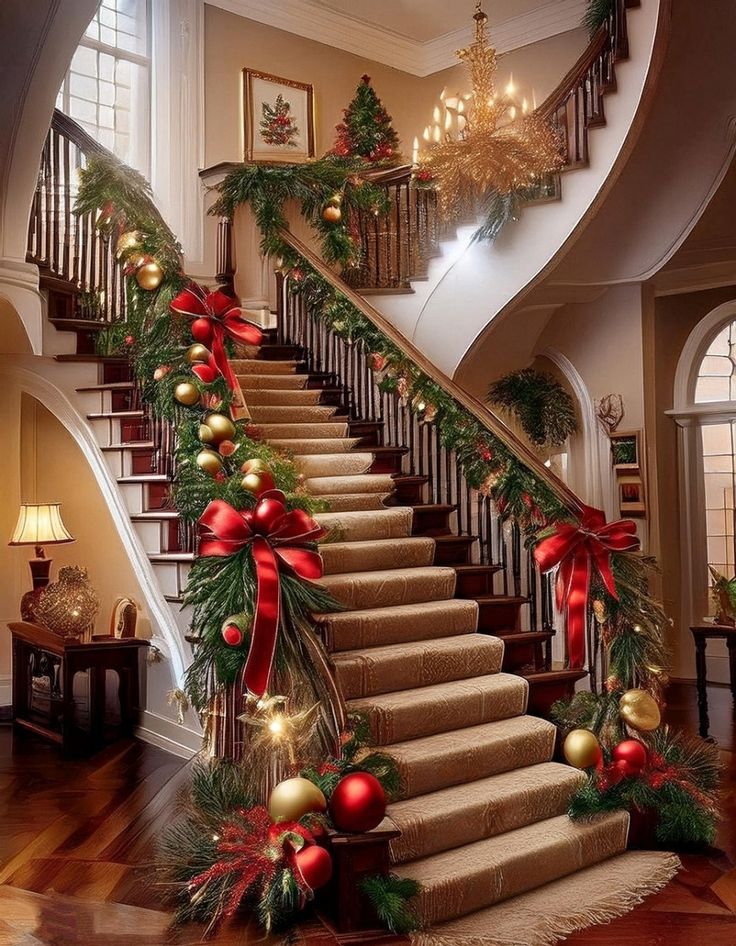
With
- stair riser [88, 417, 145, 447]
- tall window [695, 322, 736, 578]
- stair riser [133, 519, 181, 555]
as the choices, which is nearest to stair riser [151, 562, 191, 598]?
stair riser [133, 519, 181, 555]

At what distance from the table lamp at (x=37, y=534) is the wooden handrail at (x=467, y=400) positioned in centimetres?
244

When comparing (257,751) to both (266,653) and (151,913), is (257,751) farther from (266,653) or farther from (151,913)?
(151,913)

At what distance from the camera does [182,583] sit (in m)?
5.32

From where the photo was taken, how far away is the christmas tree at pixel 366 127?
9227mm

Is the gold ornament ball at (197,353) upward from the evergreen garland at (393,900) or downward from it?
upward

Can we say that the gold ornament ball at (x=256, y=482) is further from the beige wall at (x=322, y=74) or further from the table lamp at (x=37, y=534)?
the beige wall at (x=322, y=74)

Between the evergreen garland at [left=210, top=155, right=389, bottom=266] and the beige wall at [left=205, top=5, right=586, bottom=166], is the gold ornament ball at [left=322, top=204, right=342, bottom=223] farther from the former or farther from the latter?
the beige wall at [left=205, top=5, right=586, bottom=166]

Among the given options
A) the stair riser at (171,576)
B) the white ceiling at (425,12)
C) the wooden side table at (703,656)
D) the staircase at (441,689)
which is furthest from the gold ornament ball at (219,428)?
the white ceiling at (425,12)

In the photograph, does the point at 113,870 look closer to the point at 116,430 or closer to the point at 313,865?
the point at 313,865

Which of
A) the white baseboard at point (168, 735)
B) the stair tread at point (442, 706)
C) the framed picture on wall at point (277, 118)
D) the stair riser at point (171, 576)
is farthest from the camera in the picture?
the framed picture on wall at point (277, 118)

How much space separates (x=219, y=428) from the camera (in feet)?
14.9

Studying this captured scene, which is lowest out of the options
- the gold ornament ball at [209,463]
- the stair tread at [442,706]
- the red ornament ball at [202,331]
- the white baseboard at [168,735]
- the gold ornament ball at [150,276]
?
the white baseboard at [168,735]

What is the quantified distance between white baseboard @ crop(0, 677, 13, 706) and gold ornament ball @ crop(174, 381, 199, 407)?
3.26m

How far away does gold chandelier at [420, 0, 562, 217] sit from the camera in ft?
21.0
